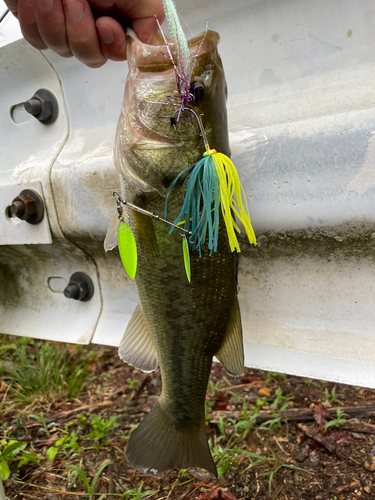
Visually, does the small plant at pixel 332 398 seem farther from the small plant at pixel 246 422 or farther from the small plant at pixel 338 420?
the small plant at pixel 246 422

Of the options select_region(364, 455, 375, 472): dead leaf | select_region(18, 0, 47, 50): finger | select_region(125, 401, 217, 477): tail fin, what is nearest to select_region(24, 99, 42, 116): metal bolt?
select_region(18, 0, 47, 50): finger

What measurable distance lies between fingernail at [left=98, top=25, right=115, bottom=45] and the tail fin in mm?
1510

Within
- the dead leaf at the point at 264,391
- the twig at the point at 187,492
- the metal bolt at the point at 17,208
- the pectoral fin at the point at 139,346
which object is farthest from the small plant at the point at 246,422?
the metal bolt at the point at 17,208

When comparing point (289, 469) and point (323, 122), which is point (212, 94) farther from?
point (289, 469)

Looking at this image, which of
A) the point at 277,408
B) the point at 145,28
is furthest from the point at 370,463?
the point at 145,28

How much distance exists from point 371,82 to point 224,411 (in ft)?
7.34

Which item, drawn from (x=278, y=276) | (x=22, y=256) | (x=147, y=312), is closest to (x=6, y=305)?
(x=22, y=256)

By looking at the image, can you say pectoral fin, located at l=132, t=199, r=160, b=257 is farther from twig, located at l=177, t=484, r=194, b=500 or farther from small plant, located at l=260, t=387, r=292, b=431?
small plant, located at l=260, t=387, r=292, b=431

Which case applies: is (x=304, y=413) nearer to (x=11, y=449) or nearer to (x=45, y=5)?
(x=11, y=449)

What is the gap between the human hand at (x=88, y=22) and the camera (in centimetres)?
143

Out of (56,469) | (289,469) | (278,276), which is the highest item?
(278,276)

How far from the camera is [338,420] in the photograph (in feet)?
8.34

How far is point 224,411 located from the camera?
2875mm

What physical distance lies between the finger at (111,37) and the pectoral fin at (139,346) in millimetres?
1047
